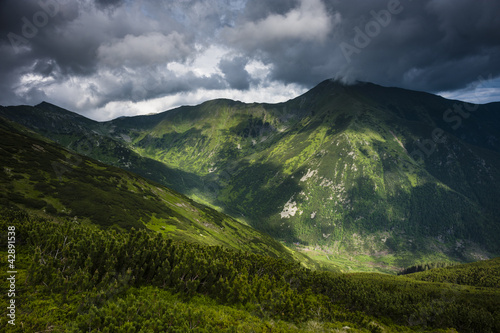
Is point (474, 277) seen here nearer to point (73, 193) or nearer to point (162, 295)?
point (162, 295)

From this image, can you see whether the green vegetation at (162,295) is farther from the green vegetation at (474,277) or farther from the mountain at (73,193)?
the green vegetation at (474,277)

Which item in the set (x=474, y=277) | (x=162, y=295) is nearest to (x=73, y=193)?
(x=162, y=295)

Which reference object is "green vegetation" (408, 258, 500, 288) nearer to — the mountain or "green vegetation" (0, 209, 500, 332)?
"green vegetation" (0, 209, 500, 332)

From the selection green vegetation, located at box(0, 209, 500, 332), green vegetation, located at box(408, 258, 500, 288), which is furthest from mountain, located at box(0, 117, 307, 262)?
green vegetation, located at box(408, 258, 500, 288)

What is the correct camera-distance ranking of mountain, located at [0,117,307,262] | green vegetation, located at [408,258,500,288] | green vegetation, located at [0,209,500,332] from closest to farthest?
green vegetation, located at [0,209,500,332], mountain, located at [0,117,307,262], green vegetation, located at [408,258,500,288]

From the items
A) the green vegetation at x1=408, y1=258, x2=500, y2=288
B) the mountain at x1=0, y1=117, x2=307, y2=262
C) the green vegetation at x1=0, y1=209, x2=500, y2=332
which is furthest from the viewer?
the green vegetation at x1=408, y1=258, x2=500, y2=288

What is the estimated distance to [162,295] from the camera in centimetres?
2734

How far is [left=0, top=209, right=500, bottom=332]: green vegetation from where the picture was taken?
63.8 feet

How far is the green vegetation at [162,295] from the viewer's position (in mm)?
19453

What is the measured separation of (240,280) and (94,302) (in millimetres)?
18817

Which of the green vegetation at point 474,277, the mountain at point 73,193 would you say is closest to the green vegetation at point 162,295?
the mountain at point 73,193

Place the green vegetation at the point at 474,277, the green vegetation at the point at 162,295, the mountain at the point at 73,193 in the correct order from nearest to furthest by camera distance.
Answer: the green vegetation at the point at 162,295
the mountain at the point at 73,193
the green vegetation at the point at 474,277

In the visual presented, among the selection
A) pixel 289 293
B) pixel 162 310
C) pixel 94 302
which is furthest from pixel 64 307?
pixel 289 293

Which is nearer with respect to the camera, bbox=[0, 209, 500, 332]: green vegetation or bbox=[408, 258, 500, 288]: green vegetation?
bbox=[0, 209, 500, 332]: green vegetation
